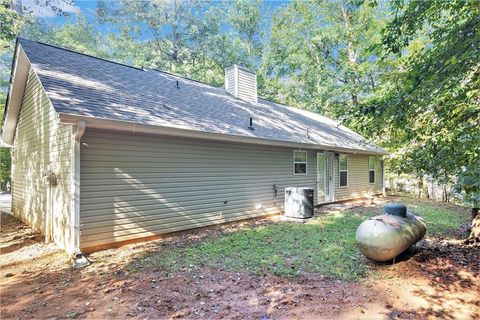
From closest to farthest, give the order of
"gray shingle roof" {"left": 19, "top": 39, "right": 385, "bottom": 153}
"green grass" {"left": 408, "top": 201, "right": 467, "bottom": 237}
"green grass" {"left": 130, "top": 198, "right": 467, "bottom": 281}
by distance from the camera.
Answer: "green grass" {"left": 130, "top": 198, "right": 467, "bottom": 281} → "gray shingle roof" {"left": 19, "top": 39, "right": 385, "bottom": 153} → "green grass" {"left": 408, "top": 201, "right": 467, "bottom": 237}

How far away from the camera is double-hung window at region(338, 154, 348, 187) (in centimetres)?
1204

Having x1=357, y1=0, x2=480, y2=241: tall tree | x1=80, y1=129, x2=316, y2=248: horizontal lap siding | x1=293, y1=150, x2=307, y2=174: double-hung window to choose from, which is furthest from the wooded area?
x1=357, y1=0, x2=480, y2=241: tall tree

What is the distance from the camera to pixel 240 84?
12.1 m

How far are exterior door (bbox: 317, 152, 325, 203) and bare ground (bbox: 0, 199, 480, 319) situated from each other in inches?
231

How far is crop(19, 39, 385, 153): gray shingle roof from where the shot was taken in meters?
5.30

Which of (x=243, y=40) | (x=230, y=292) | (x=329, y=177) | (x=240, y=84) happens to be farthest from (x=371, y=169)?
(x=243, y=40)

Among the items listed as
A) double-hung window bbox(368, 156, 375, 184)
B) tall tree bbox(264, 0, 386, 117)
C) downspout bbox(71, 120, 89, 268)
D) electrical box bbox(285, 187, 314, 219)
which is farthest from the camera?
tall tree bbox(264, 0, 386, 117)

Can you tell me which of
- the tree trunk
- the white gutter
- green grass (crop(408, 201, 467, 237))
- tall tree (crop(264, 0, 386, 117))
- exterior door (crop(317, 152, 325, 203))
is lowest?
green grass (crop(408, 201, 467, 237))

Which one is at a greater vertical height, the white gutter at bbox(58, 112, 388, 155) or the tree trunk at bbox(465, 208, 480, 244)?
the white gutter at bbox(58, 112, 388, 155)

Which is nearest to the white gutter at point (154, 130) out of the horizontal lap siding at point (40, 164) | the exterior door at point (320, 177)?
the horizontal lap siding at point (40, 164)

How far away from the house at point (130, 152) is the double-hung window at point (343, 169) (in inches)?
61.9

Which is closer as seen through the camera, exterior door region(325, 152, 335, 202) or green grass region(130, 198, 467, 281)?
green grass region(130, 198, 467, 281)

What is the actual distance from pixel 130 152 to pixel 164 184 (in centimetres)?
104

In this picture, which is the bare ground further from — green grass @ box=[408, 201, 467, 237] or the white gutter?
the white gutter
